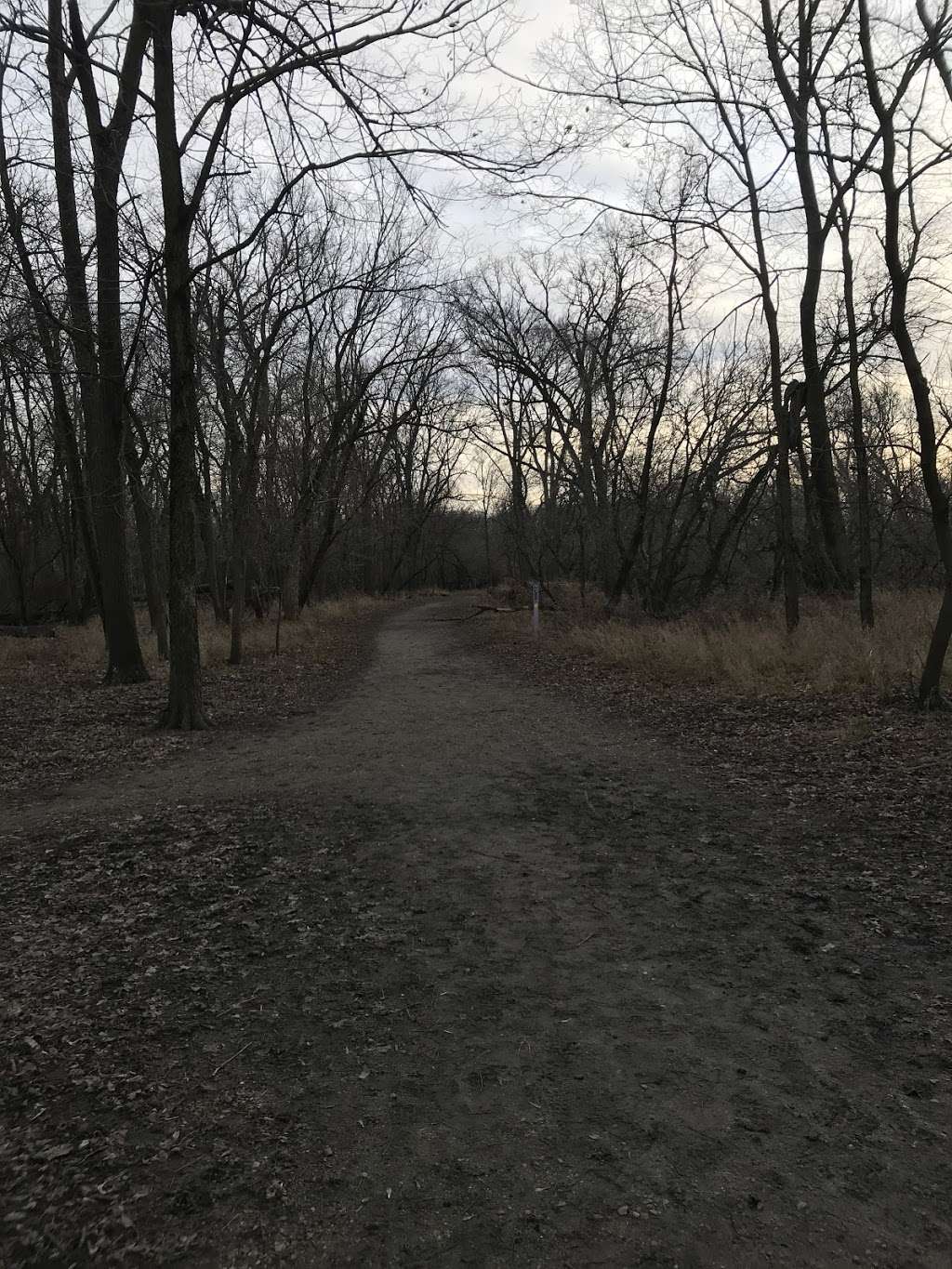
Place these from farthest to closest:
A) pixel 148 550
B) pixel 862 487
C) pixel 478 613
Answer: pixel 478 613, pixel 148 550, pixel 862 487

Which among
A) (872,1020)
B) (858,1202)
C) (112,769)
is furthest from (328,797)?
(858,1202)

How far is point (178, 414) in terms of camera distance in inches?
352

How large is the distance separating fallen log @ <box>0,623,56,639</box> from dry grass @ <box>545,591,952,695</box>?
13.5m

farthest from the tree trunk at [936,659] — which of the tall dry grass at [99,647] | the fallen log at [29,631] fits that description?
the fallen log at [29,631]

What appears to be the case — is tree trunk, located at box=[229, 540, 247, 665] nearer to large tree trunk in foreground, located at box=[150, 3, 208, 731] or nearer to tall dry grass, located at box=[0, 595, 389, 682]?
tall dry grass, located at box=[0, 595, 389, 682]

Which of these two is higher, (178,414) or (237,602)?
(178,414)

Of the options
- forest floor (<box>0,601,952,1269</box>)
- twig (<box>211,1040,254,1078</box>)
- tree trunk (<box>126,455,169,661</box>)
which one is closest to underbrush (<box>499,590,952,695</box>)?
forest floor (<box>0,601,952,1269</box>)

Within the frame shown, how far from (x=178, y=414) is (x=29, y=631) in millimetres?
15381

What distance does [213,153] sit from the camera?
8.28 metres

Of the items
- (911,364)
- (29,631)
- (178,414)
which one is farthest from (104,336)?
(29,631)

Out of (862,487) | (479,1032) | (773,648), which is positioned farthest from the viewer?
(862,487)

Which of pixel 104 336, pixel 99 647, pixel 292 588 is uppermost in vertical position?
pixel 104 336

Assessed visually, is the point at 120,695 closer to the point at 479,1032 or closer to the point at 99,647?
the point at 99,647

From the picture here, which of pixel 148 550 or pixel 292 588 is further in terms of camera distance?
pixel 292 588
